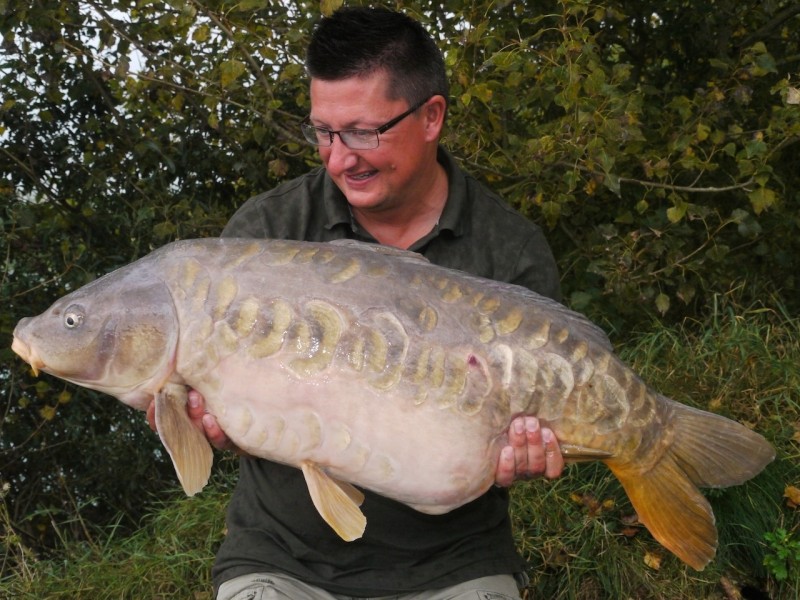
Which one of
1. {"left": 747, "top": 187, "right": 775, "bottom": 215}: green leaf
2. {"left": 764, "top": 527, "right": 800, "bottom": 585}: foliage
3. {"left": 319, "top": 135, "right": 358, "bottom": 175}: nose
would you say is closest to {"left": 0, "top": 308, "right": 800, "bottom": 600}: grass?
{"left": 764, "top": 527, "right": 800, "bottom": 585}: foliage

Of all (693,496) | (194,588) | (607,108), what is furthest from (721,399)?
(194,588)

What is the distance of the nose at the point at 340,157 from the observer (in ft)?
7.30

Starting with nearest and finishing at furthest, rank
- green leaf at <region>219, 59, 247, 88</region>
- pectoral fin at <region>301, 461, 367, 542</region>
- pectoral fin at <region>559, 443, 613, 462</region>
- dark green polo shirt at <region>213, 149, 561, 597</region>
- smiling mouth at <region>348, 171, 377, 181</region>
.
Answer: pectoral fin at <region>301, 461, 367, 542</region> → pectoral fin at <region>559, 443, 613, 462</region> → dark green polo shirt at <region>213, 149, 561, 597</region> → smiling mouth at <region>348, 171, 377, 181</region> → green leaf at <region>219, 59, 247, 88</region>

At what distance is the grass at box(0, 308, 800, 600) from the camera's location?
9.89 ft

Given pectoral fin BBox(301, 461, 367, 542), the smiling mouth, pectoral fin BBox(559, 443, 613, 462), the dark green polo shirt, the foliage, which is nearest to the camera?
pectoral fin BBox(301, 461, 367, 542)

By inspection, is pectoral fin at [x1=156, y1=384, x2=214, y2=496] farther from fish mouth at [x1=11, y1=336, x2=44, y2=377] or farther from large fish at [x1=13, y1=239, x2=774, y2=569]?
fish mouth at [x1=11, y1=336, x2=44, y2=377]

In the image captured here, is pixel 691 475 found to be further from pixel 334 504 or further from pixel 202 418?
pixel 202 418

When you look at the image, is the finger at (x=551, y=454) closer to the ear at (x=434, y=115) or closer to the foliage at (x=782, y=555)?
the ear at (x=434, y=115)

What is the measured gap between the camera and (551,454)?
2041mm

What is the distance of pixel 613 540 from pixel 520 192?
1.14 m

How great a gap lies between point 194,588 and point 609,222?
6.05 feet

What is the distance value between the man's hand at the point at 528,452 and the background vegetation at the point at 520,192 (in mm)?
1061

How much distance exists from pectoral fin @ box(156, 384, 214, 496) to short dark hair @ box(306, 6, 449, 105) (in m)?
0.70

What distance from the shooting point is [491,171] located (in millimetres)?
3545
